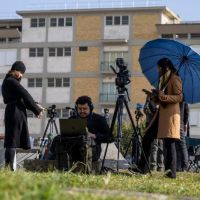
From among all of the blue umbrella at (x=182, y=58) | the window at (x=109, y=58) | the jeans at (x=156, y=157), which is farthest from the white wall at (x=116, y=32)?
the blue umbrella at (x=182, y=58)

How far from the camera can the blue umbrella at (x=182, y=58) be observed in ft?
33.2

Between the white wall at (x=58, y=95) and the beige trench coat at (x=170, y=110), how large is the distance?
182ft

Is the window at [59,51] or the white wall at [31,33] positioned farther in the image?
the white wall at [31,33]

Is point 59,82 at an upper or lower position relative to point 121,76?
upper

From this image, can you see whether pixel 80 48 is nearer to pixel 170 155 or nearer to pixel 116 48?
pixel 116 48

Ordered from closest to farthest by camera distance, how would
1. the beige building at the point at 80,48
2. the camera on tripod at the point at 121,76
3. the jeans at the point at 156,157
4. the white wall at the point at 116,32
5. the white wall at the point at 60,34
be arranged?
1. the camera on tripod at the point at 121,76
2. the jeans at the point at 156,157
3. the beige building at the point at 80,48
4. the white wall at the point at 116,32
5. the white wall at the point at 60,34

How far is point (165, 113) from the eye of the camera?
8844mm

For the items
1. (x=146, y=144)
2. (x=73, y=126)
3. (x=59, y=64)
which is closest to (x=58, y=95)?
(x=59, y=64)

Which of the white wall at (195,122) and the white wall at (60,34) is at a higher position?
the white wall at (60,34)

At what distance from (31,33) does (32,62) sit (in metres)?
2.82

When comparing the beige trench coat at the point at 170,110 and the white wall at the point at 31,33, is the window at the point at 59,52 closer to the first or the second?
the white wall at the point at 31,33

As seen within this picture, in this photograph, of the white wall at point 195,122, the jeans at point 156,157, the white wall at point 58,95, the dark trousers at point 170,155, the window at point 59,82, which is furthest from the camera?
the window at point 59,82

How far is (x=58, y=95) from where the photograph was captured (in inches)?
2564

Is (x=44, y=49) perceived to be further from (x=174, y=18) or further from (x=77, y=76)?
(x=174, y=18)
